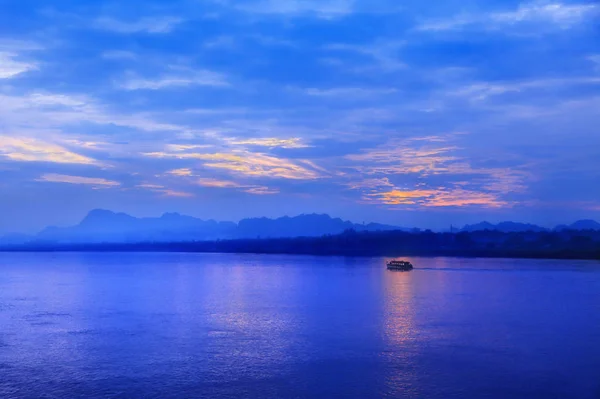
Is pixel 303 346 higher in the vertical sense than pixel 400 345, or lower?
lower

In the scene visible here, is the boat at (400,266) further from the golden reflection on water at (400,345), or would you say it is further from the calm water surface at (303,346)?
the golden reflection on water at (400,345)

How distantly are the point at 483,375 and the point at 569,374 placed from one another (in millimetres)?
2892

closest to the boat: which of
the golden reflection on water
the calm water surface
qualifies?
the calm water surface

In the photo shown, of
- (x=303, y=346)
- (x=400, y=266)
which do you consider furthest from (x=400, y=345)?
(x=400, y=266)

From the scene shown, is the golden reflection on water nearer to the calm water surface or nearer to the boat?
the calm water surface

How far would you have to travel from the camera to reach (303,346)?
2330 cm

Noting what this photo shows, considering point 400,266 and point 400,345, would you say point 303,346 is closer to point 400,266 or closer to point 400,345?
point 400,345

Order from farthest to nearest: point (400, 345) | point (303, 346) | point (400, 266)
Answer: point (400, 266) → point (400, 345) → point (303, 346)

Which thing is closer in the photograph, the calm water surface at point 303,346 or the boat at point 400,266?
the calm water surface at point 303,346

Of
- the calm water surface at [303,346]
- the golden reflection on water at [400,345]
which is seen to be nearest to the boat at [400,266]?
the calm water surface at [303,346]

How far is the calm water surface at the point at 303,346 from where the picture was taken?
17.4 m

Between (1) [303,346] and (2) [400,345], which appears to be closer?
(1) [303,346]


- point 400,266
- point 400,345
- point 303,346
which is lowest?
point 303,346

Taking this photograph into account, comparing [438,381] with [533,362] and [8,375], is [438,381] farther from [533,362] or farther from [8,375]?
[8,375]
